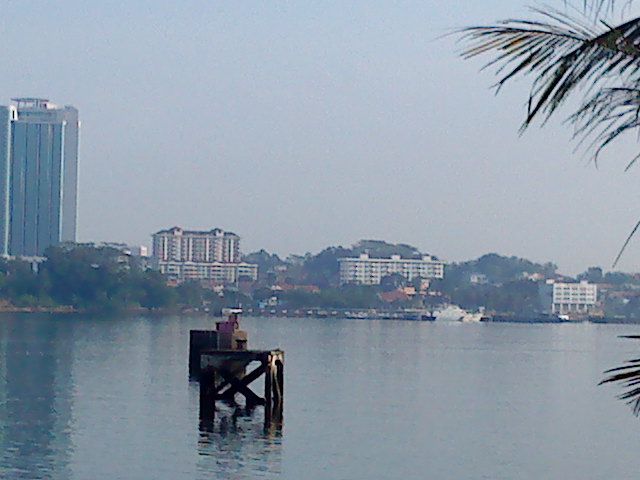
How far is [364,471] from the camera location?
29562 mm

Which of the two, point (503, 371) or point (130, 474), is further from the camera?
point (503, 371)

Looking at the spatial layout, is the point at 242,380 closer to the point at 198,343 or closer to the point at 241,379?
the point at 241,379

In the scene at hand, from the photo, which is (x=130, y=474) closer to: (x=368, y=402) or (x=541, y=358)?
(x=368, y=402)

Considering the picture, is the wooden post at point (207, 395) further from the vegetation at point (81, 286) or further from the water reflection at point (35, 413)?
the vegetation at point (81, 286)

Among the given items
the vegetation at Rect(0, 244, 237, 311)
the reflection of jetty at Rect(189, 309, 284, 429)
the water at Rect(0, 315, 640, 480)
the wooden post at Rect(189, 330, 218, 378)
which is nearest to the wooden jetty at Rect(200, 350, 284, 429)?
the reflection of jetty at Rect(189, 309, 284, 429)

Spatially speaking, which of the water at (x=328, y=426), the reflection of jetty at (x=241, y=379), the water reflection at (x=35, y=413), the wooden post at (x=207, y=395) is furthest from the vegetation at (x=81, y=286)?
the wooden post at (x=207, y=395)

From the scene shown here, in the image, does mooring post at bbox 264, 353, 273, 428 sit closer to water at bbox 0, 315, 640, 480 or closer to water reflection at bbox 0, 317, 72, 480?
water at bbox 0, 315, 640, 480

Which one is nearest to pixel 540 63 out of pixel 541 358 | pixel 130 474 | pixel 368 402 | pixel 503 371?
pixel 130 474

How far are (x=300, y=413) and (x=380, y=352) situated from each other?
51250 millimetres

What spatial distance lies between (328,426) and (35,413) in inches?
351

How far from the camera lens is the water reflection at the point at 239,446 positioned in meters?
28.6

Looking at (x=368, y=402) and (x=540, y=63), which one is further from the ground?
(x=540, y=63)

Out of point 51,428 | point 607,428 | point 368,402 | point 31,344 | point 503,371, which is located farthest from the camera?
point 31,344

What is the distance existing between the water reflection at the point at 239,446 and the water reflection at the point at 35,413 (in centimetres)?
330
